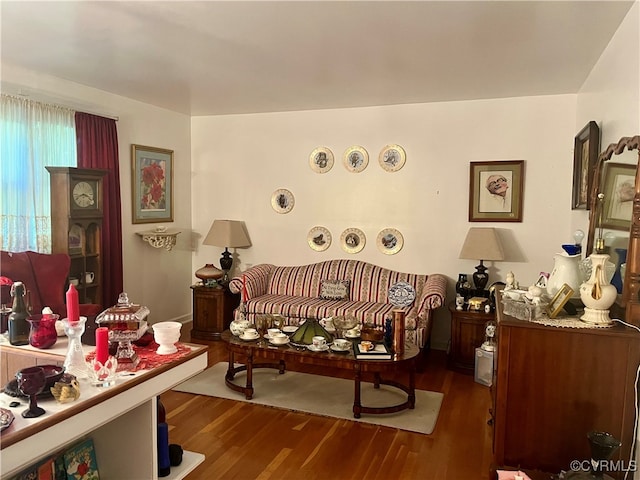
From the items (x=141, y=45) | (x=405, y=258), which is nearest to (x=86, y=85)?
(x=141, y=45)

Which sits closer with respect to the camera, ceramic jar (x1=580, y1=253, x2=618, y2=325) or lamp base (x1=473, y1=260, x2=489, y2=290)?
ceramic jar (x1=580, y1=253, x2=618, y2=325)

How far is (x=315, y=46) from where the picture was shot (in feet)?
10.6

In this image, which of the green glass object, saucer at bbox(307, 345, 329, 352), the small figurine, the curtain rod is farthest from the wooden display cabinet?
the small figurine

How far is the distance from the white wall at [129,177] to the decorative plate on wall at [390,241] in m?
2.49

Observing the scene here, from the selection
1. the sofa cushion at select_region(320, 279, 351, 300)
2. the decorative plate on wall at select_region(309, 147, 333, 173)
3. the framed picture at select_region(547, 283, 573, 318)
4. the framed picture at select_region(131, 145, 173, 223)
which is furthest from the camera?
the decorative plate on wall at select_region(309, 147, 333, 173)

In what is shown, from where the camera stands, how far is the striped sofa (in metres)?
4.42

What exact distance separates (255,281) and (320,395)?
1.78 metres

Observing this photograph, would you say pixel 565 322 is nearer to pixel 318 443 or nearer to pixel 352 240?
pixel 318 443

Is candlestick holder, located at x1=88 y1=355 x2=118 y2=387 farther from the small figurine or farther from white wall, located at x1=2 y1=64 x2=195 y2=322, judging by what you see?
white wall, located at x1=2 y1=64 x2=195 y2=322

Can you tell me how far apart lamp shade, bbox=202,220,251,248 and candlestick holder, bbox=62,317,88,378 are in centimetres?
365

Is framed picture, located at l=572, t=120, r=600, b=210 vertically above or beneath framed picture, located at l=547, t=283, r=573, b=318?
above

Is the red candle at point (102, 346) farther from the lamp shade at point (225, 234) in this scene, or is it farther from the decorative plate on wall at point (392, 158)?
the decorative plate on wall at point (392, 158)

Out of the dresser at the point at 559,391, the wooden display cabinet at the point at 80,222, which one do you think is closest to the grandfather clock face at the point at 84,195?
the wooden display cabinet at the point at 80,222

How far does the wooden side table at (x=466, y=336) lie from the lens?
4270mm
